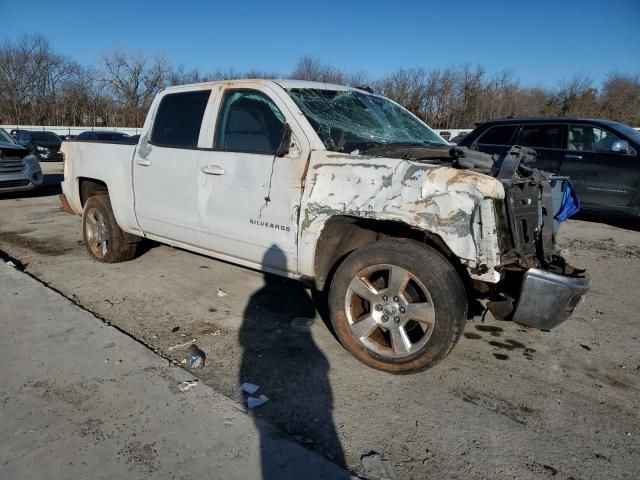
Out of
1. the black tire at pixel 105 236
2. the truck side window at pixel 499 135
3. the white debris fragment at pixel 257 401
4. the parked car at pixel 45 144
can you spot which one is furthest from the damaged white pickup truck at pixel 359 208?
the parked car at pixel 45 144

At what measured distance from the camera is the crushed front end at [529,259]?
278cm

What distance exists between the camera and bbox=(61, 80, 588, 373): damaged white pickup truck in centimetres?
284

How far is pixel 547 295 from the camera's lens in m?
2.77

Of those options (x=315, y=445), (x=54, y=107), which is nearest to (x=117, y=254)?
(x=315, y=445)

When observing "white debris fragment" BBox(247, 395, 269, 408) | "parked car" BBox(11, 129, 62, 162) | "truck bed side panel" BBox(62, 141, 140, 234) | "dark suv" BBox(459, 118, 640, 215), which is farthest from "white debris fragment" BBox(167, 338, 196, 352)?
"parked car" BBox(11, 129, 62, 162)

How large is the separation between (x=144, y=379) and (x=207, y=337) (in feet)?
2.31

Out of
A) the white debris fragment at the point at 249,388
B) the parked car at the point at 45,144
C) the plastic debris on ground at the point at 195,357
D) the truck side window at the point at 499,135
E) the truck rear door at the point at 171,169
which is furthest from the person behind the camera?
the parked car at the point at 45,144

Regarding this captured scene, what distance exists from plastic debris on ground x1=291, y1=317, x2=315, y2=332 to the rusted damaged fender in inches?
33.9

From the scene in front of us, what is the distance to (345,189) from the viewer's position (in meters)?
3.16

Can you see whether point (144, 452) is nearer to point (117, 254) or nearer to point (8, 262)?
point (117, 254)

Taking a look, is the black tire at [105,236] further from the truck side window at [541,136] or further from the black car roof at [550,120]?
the truck side window at [541,136]

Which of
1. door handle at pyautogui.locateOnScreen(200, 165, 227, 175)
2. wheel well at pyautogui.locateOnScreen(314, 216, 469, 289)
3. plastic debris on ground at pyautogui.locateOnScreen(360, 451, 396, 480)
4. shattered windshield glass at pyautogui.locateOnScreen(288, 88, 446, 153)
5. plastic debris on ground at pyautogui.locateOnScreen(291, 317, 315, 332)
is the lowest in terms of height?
plastic debris on ground at pyautogui.locateOnScreen(360, 451, 396, 480)

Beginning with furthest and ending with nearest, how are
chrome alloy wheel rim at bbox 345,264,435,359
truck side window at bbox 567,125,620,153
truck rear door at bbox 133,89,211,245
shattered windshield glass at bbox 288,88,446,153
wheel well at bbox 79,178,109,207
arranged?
truck side window at bbox 567,125,620,153 → wheel well at bbox 79,178,109,207 → truck rear door at bbox 133,89,211,245 → shattered windshield glass at bbox 288,88,446,153 → chrome alloy wheel rim at bbox 345,264,435,359

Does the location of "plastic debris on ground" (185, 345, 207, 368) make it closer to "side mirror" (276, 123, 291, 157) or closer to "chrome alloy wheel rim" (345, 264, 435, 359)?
"chrome alloy wheel rim" (345, 264, 435, 359)
